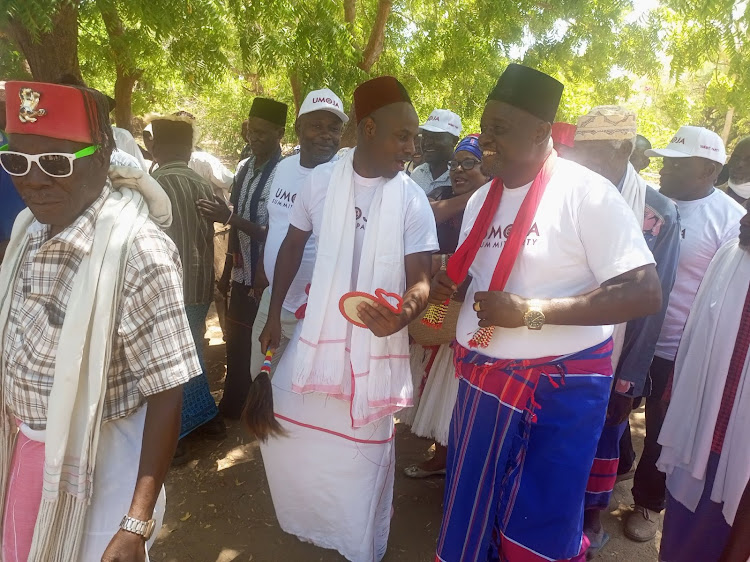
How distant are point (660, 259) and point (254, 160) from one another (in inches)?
113

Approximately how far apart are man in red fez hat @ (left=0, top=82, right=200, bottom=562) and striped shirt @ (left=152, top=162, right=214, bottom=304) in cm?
179

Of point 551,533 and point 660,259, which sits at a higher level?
point 660,259

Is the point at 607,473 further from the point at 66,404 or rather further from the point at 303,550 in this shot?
the point at 66,404

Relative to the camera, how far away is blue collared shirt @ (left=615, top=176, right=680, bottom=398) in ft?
9.23

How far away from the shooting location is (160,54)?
6902mm

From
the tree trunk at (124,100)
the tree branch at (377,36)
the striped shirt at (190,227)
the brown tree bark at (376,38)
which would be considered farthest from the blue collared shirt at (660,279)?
the tree trunk at (124,100)

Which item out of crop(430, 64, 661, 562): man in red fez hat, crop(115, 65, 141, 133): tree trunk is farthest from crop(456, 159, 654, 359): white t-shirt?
crop(115, 65, 141, 133): tree trunk

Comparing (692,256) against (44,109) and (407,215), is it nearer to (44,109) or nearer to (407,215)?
(407,215)

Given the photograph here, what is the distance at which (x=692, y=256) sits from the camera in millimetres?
3207

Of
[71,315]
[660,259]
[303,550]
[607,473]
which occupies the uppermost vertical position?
[660,259]

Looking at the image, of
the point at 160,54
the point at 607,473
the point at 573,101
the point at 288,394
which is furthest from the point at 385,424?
the point at 573,101

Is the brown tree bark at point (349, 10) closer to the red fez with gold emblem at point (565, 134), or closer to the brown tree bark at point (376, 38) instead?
the brown tree bark at point (376, 38)

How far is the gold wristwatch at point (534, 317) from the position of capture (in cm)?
188

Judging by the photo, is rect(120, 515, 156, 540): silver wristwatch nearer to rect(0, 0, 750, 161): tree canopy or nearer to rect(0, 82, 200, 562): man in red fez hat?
rect(0, 82, 200, 562): man in red fez hat
